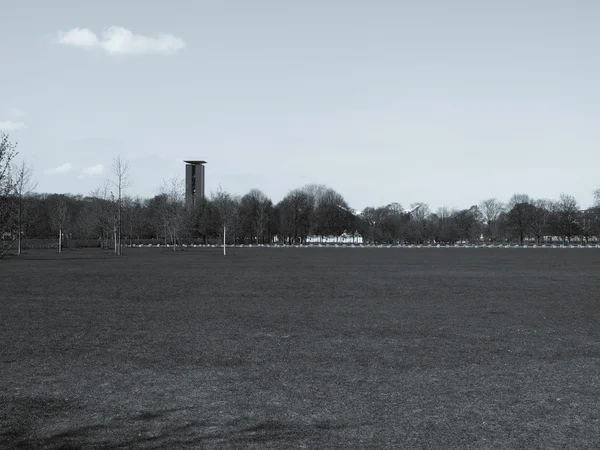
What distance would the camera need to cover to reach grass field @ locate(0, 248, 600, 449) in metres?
7.18

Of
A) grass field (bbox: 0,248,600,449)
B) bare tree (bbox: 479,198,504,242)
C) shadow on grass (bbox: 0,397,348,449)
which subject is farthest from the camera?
bare tree (bbox: 479,198,504,242)

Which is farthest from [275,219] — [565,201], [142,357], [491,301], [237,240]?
[142,357]

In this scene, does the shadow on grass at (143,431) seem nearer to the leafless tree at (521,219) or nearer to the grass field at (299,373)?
the grass field at (299,373)

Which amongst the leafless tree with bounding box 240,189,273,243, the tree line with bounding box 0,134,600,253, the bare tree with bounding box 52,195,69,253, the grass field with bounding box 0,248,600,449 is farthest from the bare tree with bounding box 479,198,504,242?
the grass field with bounding box 0,248,600,449

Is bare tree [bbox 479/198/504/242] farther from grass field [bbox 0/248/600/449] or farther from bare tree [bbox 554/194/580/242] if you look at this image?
grass field [bbox 0/248/600/449]

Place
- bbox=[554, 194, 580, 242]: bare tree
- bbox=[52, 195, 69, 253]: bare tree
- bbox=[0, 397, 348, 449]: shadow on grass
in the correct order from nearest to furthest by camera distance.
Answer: bbox=[0, 397, 348, 449]: shadow on grass < bbox=[52, 195, 69, 253]: bare tree < bbox=[554, 194, 580, 242]: bare tree

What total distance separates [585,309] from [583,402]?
11.8 m

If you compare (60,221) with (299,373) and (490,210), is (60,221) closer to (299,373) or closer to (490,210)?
(299,373)

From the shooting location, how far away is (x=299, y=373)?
10258 millimetres

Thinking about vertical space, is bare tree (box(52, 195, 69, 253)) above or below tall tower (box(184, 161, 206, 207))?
below

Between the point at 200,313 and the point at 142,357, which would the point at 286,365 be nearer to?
the point at 142,357

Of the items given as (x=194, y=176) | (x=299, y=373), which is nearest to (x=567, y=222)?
(x=194, y=176)

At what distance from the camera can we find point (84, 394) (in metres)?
8.86

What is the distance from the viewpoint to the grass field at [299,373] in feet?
23.6
